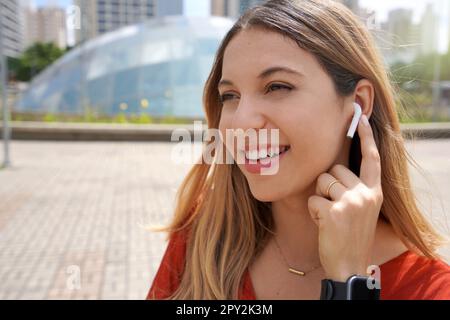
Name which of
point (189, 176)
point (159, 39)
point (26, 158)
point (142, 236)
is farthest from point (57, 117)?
point (189, 176)

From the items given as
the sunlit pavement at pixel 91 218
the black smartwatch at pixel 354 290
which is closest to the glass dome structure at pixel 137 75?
the sunlit pavement at pixel 91 218

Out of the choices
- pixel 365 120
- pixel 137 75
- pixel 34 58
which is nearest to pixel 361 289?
pixel 365 120

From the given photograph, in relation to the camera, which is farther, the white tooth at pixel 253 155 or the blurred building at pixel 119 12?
the blurred building at pixel 119 12

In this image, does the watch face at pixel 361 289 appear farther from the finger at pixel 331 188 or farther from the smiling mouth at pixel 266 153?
the smiling mouth at pixel 266 153

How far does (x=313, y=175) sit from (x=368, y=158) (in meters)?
0.16

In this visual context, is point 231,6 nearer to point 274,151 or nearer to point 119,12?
point 274,151

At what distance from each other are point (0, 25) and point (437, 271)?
9.89 metres

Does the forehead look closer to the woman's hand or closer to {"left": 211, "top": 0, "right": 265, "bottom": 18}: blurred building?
{"left": 211, "top": 0, "right": 265, "bottom": 18}: blurred building

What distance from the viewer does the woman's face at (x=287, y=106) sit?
1.17 m

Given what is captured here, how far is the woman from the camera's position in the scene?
3.79 feet

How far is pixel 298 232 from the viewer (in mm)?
1470

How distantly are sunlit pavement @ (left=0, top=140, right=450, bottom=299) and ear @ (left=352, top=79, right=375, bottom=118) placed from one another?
14.8 inches

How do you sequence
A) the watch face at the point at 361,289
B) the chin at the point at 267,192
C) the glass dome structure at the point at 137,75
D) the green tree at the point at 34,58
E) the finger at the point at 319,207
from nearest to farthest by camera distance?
1. the watch face at the point at 361,289
2. the finger at the point at 319,207
3. the chin at the point at 267,192
4. the glass dome structure at the point at 137,75
5. the green tree at the point at 34,58

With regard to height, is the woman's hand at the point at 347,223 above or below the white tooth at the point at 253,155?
below
